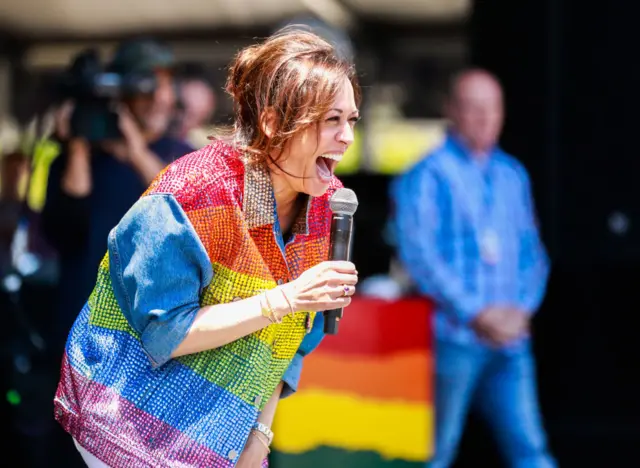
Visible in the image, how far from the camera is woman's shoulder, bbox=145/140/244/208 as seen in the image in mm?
2094

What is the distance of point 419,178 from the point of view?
4.69 meters

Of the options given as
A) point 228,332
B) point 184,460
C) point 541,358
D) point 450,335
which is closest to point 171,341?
point 228,332

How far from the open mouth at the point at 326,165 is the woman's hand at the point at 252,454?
1.89ft

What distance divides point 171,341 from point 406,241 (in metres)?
2.60

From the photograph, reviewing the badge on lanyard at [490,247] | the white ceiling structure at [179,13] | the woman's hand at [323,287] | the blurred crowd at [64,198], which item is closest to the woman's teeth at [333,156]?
the woman's hand at [323,287]

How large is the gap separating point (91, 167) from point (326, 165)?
2.18 meters

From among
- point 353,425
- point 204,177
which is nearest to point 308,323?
point 204,177

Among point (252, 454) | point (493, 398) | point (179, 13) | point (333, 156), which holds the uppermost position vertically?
point (333, 156)

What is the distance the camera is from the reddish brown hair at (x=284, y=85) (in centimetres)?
214

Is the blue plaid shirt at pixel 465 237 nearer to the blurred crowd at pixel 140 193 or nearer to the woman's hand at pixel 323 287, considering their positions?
the blurred crowd at pixel 140 193

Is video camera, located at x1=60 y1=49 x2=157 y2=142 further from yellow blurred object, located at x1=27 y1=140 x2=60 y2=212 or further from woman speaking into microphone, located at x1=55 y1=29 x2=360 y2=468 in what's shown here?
woman speaking into microphone, located at x1=55 y1=29 x2=360 y2=468

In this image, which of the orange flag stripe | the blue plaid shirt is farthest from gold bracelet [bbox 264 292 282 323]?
the blue plaid shirt

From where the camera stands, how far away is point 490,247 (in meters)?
4.64

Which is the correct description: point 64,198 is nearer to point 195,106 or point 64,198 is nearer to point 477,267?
point 195,106
